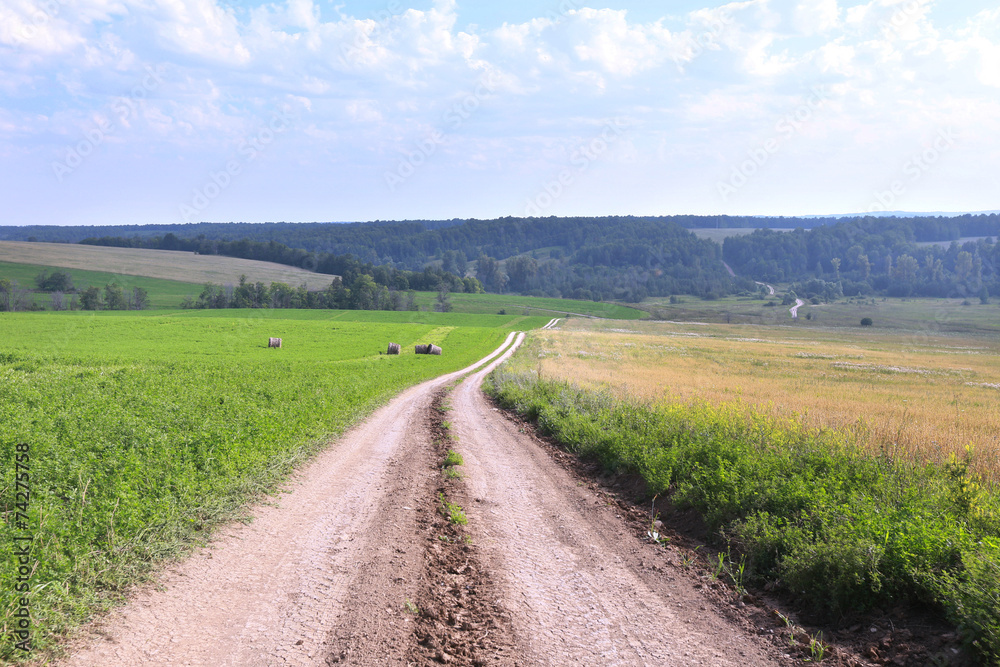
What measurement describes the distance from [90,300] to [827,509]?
371 feet

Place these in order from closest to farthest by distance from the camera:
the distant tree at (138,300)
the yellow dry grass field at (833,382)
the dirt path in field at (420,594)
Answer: the dirt path in field at (420,594) < the yellow dry grass field at (833,382) < the distant tree at (138,300)

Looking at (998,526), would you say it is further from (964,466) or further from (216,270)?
(216,270)

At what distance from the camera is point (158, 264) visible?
132875mm

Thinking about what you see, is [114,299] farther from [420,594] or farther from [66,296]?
[420,594]

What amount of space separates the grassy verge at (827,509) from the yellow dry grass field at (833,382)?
1.47m

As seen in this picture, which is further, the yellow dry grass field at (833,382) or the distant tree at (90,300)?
the distant tree at (90,300)

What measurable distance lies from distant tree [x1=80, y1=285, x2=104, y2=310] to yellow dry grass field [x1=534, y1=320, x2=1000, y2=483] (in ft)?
245

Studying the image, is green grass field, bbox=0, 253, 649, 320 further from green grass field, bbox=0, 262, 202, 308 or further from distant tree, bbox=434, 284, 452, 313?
distant tree, bbox=434, 284, 452, 313

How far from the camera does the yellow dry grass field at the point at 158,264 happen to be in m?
119

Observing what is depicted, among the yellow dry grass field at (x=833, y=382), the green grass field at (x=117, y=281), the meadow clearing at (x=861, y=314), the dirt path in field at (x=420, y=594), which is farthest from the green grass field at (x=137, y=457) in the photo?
the meadow clearing at (x=861, y=314)

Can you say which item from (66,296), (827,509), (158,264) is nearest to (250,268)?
(158,264)

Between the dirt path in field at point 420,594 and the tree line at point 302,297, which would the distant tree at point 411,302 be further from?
the dirt path in field at point 420,594

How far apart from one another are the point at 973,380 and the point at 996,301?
174 meters

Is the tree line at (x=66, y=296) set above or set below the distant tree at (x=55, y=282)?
below
